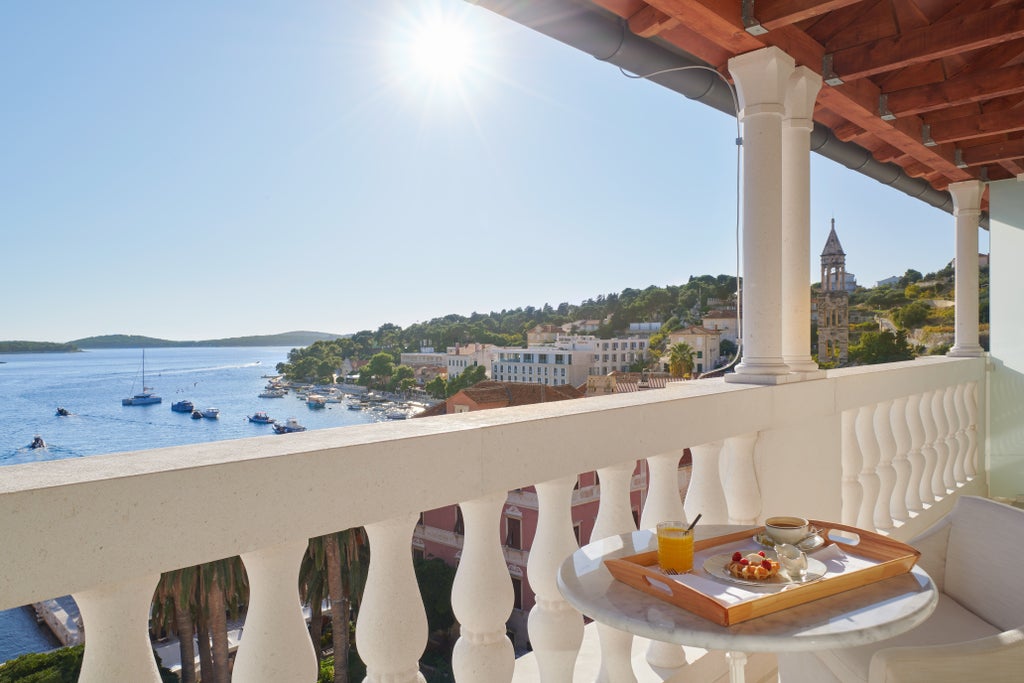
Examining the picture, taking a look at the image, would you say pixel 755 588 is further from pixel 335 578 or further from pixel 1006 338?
pixel 1006 338

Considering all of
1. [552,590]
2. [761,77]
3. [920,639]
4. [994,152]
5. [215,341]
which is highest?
[994,152]

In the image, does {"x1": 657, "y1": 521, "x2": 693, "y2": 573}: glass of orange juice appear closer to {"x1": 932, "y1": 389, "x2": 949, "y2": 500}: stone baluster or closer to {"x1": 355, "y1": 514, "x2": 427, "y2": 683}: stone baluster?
{"x1": 355, "y1": 514, "x2": 427, "y2": 683}: stone baluster

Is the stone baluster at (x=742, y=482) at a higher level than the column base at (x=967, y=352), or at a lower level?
lower

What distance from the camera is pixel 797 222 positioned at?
299cm

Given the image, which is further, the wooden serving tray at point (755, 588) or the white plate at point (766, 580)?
the white plate at point (766, 580)

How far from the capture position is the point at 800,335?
2910mm

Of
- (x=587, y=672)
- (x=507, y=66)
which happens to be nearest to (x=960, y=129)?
(x=507, y=66)

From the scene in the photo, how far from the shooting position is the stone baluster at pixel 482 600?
135cm

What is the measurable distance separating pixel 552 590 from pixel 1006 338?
6.00 meters

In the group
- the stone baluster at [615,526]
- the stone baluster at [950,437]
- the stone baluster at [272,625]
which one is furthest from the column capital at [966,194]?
the stone baluster at [272,625]

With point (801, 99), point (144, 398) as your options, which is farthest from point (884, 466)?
point (144, 398)

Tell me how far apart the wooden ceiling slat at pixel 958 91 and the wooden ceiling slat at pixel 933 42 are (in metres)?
0.67

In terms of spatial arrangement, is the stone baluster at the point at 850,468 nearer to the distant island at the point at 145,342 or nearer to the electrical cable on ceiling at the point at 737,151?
the electrical cable on ceiling at the point at 737,151

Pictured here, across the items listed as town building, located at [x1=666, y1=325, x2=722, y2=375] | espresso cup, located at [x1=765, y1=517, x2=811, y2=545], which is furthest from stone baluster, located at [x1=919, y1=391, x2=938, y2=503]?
espresso cup, located at [x1=765, y1=517, x2=811, y2=545]
